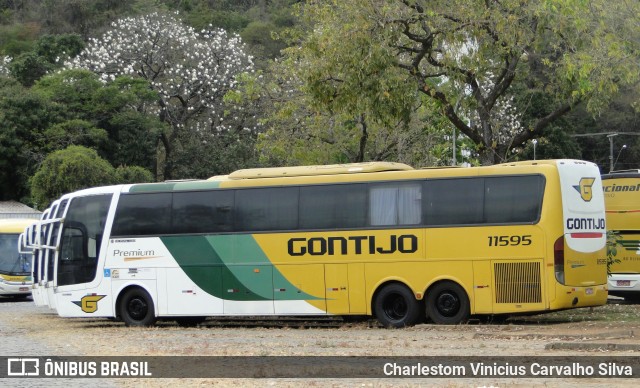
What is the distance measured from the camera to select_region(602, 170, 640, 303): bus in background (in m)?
25.8

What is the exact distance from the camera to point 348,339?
59.4 ft

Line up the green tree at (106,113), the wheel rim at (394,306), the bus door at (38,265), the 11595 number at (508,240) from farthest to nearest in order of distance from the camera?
the green tree at (106,113) < the bus door at (38,265) < the wheel rim at (394,306) < the 11595 number at (508,240)

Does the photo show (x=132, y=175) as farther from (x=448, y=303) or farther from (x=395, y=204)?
(x=448, y=303)

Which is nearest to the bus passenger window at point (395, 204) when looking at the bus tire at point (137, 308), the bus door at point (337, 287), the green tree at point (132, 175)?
the bus door at point (337, 287)

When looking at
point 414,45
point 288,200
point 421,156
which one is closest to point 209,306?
point 288,200

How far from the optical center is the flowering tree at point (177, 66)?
60.5 meters

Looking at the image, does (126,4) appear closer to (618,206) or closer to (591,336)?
(618,206)

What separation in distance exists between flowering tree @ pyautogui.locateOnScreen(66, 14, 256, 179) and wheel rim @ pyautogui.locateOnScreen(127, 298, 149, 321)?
3631 cm

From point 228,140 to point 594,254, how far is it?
141ft

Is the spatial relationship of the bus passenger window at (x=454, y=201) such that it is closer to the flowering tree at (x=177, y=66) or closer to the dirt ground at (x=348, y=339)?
the dirt ground at (x=348, y=339)

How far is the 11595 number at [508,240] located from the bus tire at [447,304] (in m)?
1.12

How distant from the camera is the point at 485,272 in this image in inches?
807

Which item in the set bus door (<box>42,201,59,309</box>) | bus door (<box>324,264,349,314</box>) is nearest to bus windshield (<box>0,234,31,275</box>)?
bus door (<box>42,201,59,309</box>)

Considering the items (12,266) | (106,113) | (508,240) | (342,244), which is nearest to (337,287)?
(342,244)
